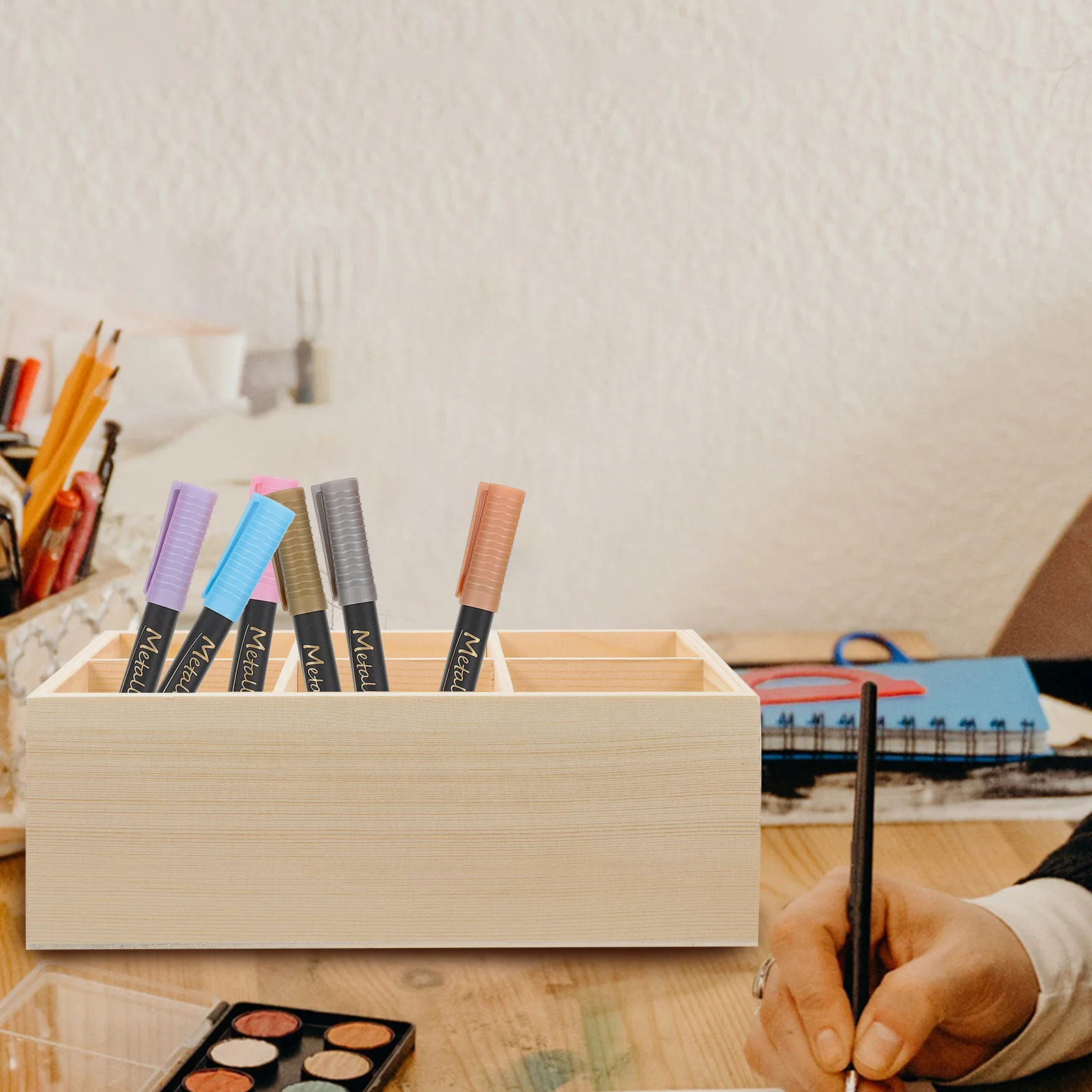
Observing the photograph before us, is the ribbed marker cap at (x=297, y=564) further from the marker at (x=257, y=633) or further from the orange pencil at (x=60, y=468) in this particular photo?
the orange pencil at (x=60, y=468)

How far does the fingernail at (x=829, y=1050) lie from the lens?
1.13ft

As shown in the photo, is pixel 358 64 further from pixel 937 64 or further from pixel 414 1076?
pixel 414 1076

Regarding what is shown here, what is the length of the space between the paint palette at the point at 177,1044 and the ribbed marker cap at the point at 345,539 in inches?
6.7

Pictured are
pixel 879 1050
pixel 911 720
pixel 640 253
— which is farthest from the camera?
pixel 640 253

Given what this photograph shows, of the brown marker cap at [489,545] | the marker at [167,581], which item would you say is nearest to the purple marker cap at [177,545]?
the marker at [167,581]

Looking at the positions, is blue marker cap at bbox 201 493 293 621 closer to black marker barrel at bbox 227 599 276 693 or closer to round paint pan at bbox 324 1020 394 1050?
black marker barrel at bbox 227 599 276 693

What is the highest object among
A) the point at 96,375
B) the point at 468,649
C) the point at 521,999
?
the point at 96,375

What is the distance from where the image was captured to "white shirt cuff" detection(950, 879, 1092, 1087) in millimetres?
384

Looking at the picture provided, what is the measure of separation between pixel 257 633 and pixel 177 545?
0.05 meters

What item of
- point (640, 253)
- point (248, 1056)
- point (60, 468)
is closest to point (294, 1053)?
point (248, 1056)

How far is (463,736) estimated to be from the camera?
1.43ft

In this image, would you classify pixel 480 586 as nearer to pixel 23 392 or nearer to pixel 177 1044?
pixel 177 1044

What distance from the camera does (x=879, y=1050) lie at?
34cm

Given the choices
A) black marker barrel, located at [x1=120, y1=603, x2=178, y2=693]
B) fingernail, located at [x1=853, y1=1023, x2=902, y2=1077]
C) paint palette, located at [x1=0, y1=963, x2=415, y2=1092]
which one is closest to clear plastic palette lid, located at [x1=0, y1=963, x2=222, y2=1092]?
paint palette, located at [x1=0, y1=963, x2=415, y2=1092]
